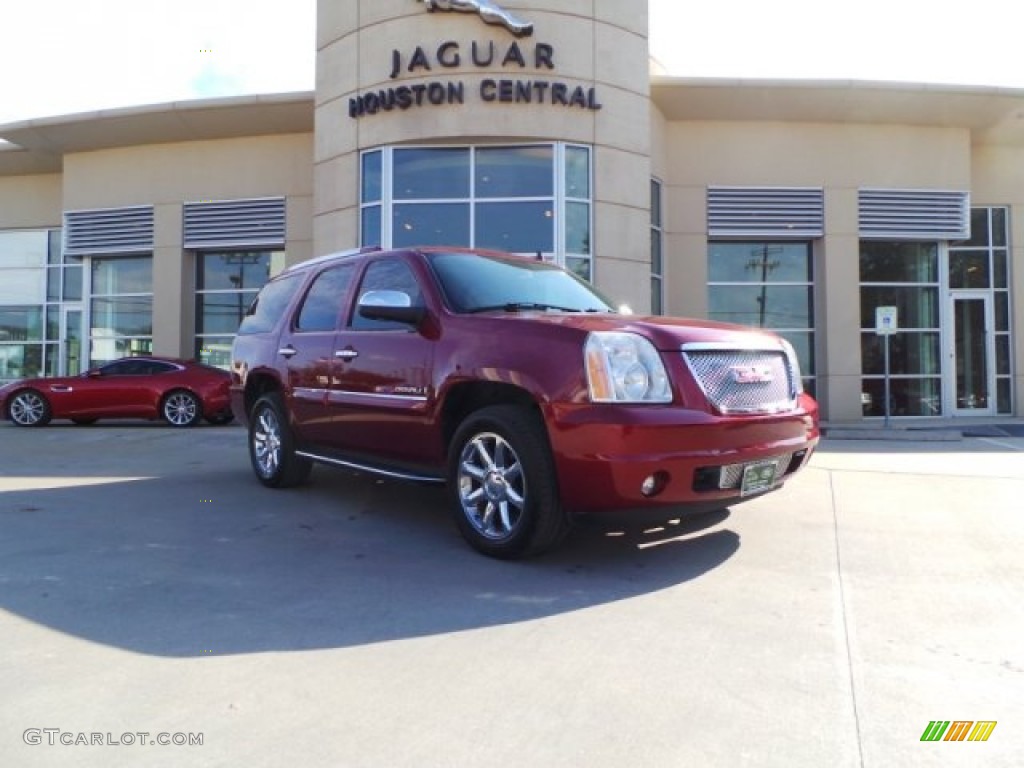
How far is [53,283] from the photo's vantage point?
19.8 metres

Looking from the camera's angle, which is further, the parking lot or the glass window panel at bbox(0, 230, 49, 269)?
the glass window panel at bbox(0, 230, 49, 269)

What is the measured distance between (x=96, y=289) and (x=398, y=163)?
30.8 ft

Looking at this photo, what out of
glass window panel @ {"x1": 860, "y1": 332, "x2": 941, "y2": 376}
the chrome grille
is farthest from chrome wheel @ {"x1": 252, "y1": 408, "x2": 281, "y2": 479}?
glass window panel @ {"x1": 860, "y1": 332, "x2": 941, "y2": 376}

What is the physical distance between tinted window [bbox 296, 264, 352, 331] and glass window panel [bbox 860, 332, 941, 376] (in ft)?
43.3

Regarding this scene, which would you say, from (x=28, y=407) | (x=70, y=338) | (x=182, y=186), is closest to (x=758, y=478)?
(x=28, y=407)

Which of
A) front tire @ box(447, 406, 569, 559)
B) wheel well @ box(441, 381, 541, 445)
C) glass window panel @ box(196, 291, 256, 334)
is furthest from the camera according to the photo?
glass window panel @ box(196, 291, 256, 334)

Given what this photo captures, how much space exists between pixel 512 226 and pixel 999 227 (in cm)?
1118

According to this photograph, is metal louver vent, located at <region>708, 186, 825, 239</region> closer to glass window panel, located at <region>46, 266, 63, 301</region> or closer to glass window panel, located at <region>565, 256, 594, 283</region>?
glass window panel, located at <region>565, 256, 594, 283</region>

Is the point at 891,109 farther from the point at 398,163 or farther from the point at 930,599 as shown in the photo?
the point at 930,599

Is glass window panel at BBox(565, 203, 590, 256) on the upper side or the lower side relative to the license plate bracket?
upper

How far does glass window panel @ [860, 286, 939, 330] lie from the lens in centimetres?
1625

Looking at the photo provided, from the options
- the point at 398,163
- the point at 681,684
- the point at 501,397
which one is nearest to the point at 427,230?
the point at 398,163

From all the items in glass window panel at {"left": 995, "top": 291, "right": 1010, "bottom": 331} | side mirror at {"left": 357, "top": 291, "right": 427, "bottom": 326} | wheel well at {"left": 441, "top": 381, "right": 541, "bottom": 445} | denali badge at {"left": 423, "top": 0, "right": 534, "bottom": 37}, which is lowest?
wheel well at {"left": 441, "top": 381, "right": 541, "bottom": 445}

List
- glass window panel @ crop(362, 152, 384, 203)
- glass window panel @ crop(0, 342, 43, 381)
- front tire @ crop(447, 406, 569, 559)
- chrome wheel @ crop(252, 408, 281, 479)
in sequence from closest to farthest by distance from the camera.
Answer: front tire @ crop(447, 406, 569, 559)
chrome wheel @ crop(252, 408, 281, 479)
glass window panel @ crop(362, 152, 384, 203)
glass window panel @ crop(0, 342, 43, 381)
